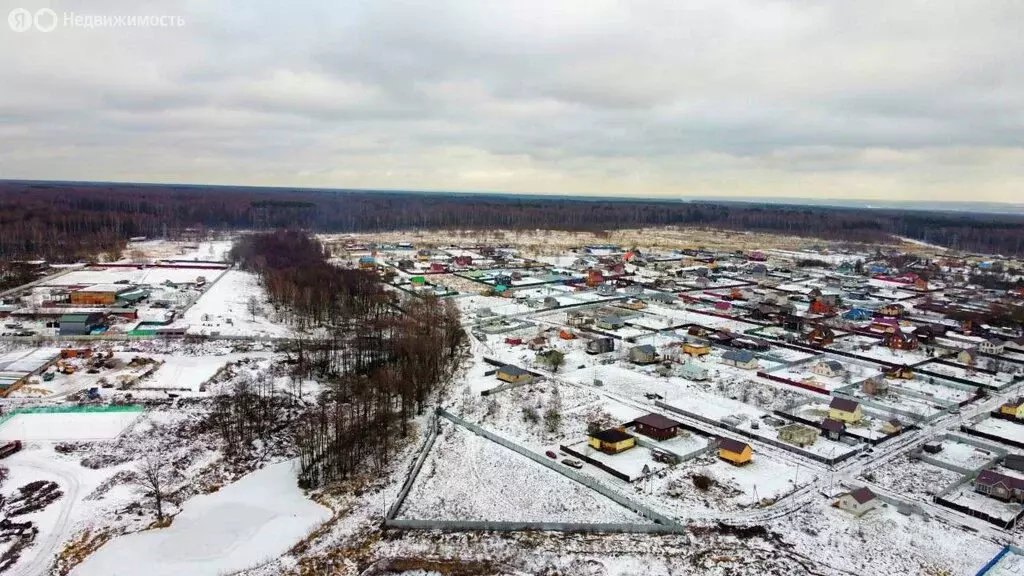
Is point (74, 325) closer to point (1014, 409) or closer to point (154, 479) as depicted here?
point (154, 479)

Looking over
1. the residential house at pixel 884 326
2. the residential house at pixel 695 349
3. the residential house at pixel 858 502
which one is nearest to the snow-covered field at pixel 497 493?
the residential house at pixel 858 502

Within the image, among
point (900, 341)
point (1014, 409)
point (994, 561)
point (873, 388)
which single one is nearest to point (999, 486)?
point (994, 561)

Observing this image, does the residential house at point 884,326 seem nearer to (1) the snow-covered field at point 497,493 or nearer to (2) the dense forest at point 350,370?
(2) the dense forest at point 350,370

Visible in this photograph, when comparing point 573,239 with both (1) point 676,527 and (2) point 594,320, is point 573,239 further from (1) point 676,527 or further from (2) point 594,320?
(1) point 676,527

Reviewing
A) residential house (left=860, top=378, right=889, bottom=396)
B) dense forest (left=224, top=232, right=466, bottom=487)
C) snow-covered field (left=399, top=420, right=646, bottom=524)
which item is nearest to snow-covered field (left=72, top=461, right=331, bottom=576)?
dense forest (left=224, top=232, right=466, bottom=487)

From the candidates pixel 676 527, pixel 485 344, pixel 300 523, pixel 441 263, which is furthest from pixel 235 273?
pixel 676 527

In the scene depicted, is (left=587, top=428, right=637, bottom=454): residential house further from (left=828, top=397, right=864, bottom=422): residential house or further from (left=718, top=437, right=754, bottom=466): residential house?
(left=828, top=397, right=864, bottom=422): residential house
